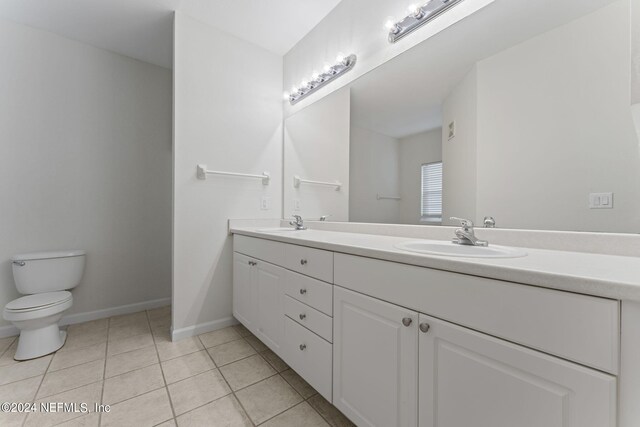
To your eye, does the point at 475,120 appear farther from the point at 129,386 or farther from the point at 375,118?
the point at 129,386

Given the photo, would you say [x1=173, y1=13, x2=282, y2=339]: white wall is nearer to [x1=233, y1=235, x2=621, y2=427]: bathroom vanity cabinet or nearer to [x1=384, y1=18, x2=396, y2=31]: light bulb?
[x1=233, y1=235, x2=621, y2=427]: bathroom vanity cabinet

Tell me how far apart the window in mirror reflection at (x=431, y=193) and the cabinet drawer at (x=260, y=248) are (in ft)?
2.57

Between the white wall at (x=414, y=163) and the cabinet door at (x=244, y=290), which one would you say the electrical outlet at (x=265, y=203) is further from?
the white wall at (x=414, y=163)

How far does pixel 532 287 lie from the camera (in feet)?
1.93

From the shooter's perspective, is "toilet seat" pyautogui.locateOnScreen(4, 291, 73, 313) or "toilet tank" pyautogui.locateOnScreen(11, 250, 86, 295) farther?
"toilet tank" pyautogui.locateOnScreen(11, 250, 86, 295)

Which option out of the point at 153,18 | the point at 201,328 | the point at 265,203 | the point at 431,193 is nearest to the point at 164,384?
the point at 201,328

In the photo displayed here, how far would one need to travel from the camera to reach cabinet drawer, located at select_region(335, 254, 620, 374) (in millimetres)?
505

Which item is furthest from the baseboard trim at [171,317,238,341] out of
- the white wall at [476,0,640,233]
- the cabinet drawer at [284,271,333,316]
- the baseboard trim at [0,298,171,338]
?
the white wall at [476,0,640,233]

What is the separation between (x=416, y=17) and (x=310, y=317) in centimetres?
160

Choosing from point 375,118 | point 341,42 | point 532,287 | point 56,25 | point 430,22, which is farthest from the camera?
point 56,25

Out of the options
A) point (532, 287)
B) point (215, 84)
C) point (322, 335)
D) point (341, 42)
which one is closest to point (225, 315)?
point (322, 335)

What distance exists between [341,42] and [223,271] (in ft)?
6.43

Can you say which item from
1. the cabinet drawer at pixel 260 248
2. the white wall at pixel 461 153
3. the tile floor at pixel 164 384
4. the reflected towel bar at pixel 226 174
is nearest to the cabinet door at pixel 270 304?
the cabinet drawer at pixel 260 248

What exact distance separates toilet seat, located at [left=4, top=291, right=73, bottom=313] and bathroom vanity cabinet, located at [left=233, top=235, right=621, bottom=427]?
161cm
